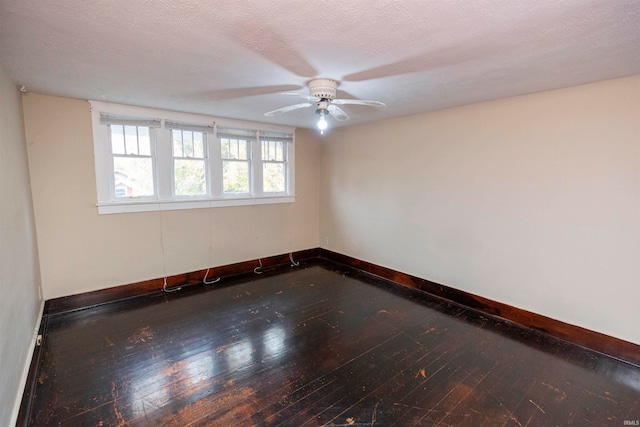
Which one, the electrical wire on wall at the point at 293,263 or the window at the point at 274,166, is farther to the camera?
the electrical wire on wall at the point at 293,263

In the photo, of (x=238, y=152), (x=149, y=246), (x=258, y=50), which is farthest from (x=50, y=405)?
(x=238, y=152)

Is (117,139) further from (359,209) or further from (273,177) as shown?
(359,209)

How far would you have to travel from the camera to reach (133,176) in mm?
3879

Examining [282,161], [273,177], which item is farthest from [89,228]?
[282,161]

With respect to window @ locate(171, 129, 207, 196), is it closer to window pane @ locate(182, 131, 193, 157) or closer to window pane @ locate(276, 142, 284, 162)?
window pane @ locate(182, 131, 193, 157)

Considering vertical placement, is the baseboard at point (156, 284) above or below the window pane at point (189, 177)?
below

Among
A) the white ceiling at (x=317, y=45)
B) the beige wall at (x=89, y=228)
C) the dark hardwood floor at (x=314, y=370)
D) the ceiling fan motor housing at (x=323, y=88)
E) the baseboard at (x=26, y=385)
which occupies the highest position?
the white ceiling at (x=317, y=45)

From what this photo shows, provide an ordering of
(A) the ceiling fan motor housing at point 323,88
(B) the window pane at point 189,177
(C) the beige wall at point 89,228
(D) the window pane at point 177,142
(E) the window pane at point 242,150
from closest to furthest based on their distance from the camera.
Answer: (A) the ceiling fan motor housing at point 323,88, (C) the beige wall at point 89,228, (D) the window pane at point 177,142, (B) the window pane at point 189,177, (E) the window pane at point 242,150

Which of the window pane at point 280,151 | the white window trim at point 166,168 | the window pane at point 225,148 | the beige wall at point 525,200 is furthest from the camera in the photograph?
the window pane at point 280,151

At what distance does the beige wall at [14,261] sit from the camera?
5.79 feet

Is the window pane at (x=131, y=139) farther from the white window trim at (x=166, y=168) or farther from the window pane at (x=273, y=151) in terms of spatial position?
the window pane at (x=273, y=151)

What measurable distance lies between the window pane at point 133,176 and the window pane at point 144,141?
0.09 m

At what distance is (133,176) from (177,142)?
0.72 m

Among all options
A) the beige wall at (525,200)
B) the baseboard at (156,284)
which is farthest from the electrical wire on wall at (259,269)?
the beige wall at (525,200)
